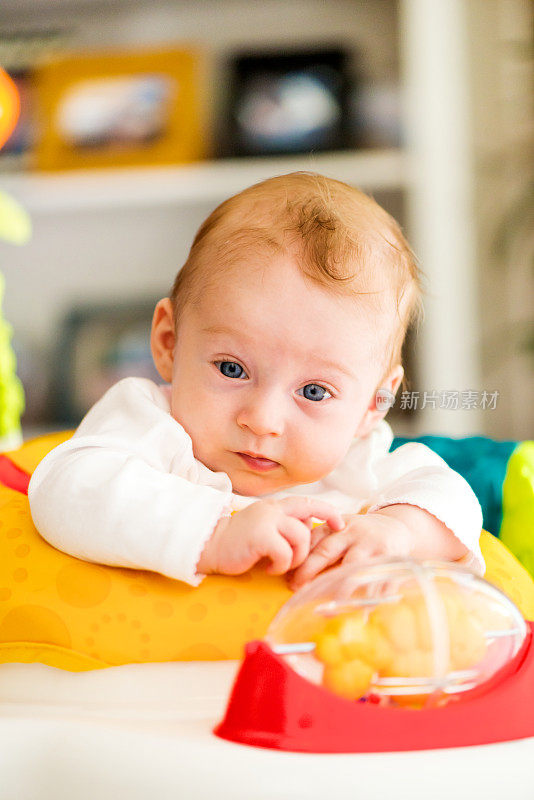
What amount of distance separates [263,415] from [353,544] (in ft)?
0.37

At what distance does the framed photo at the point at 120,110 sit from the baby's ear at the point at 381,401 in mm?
1739

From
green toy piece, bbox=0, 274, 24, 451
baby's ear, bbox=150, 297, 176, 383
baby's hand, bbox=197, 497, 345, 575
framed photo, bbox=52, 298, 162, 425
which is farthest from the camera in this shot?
framed photo, bbox=52, 298, 162, 425

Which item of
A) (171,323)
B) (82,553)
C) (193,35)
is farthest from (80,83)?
(82,553)

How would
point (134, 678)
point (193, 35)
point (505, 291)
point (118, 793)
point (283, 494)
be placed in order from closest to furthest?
1. point (118, 793)
2. point (134, 678)
3. point (283, 494)
4. point (505, 291)
5. point (193, 35)

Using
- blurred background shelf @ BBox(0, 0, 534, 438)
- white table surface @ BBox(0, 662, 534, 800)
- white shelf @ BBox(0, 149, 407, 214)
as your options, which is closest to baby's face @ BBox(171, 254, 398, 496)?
white table surface @ BBox(0, 662, 534, 800)

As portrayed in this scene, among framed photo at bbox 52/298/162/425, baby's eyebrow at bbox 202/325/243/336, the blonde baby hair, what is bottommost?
framed photo at bbox 52/298/162/425

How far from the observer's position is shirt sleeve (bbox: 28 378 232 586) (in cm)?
56

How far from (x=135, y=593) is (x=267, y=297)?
225 millimetres

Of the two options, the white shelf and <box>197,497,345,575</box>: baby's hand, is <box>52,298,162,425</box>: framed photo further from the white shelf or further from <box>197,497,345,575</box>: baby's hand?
<box>197,497,345,575</box>: baby's hand

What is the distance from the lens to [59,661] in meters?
0.57

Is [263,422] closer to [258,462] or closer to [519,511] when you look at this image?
[258,462]

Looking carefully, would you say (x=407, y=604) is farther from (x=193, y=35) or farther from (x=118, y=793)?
(x=193, y=35)

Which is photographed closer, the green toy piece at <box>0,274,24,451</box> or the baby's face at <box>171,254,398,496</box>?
the baby's face at <box>171,254,398,496</box>

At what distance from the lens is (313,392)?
2.24 feet
